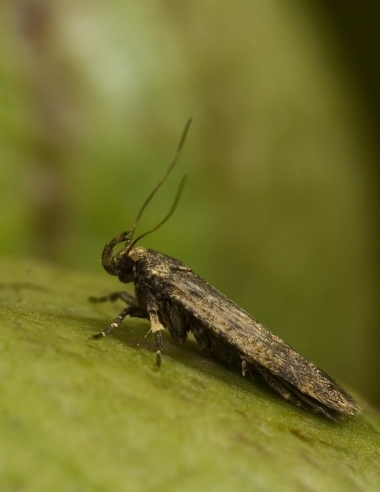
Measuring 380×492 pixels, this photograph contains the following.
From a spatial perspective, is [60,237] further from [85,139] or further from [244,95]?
[244,95]

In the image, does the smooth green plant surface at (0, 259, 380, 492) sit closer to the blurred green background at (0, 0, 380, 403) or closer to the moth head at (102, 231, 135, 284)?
the moth head at (102, 231, 135, 284)

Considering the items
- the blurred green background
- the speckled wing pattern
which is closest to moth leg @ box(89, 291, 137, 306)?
the speckled wing pattern

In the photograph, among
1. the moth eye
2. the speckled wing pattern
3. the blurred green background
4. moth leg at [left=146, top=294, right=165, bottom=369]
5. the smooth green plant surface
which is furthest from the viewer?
the blurred green background

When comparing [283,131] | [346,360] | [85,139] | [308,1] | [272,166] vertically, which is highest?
[308,1]

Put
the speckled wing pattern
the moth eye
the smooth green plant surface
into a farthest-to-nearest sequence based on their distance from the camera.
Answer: the moth eye
the speckled wing pattern
the smooth green plant surface

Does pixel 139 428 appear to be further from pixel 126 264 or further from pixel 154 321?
pixel 126 264

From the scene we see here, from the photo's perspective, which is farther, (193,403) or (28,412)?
(193,403)

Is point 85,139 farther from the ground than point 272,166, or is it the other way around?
point 272,166

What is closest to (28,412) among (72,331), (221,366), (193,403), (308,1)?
(193,403)
